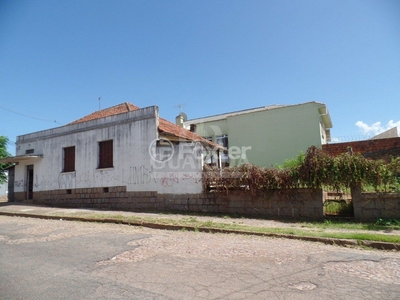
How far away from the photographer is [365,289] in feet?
11.8

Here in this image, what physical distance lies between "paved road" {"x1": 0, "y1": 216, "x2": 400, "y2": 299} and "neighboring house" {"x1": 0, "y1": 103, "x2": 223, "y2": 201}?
16.2ft

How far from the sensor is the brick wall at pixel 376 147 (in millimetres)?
15099

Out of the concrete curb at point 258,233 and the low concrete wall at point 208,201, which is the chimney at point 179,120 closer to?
the low concrete wall at point 208,201

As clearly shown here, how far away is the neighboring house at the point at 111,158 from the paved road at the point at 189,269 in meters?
4.94

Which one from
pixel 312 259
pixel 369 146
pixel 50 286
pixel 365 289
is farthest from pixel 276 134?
pixel 50 286

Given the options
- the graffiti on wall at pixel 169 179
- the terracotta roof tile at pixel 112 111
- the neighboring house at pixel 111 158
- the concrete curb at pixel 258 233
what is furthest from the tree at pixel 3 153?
the graffiti on wall at pixel 169 179

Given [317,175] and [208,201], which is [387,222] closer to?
[317,175]

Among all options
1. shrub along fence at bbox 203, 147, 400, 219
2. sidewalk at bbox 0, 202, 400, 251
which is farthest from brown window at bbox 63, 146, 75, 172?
shrub along fence at bbox 203, 147, 400, 219

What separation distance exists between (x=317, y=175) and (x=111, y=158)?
9666 millimetres

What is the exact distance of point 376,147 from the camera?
639 inches

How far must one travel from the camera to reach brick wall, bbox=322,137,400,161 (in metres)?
15.1

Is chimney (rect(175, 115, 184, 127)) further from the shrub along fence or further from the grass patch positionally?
the grass patch

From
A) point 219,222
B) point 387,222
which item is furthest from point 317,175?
point 219,222

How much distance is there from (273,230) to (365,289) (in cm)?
395
